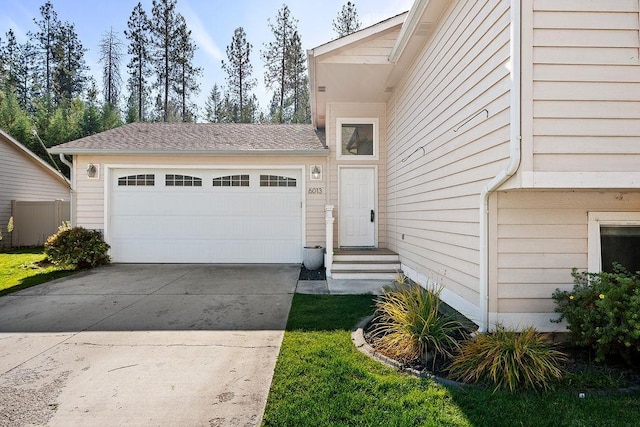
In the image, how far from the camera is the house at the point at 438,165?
2908mm

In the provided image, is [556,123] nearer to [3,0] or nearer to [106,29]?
[3,0]

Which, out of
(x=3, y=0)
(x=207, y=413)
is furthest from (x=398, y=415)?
(x=3, y=0)

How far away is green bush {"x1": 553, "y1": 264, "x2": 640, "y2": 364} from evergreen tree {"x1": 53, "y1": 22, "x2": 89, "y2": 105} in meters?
26.5

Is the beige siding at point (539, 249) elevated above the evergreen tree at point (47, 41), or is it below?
below

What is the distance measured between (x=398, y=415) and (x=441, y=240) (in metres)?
2.84

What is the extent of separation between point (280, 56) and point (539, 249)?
1909cm

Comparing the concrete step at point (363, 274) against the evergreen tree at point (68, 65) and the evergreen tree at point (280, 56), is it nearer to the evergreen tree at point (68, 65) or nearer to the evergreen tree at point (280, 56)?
the evergreen tree at point (280, 56)

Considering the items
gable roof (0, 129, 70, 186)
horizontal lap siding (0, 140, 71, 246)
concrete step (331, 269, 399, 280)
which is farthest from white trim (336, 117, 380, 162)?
horizontal lap siding (0, 140, 71, 246)

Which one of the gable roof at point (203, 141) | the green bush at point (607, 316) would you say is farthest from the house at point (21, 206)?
the green bush at point (607, 316)

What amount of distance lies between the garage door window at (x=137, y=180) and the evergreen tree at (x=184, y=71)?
12833mm

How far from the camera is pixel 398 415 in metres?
2.19

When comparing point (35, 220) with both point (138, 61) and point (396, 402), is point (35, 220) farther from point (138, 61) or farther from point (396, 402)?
point (396, 402)

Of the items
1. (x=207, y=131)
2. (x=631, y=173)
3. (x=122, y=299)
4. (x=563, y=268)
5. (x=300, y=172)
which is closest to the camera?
(x=631, y=173)

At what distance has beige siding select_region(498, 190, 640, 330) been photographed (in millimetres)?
3326
